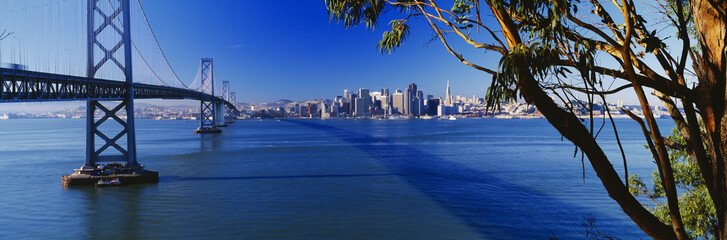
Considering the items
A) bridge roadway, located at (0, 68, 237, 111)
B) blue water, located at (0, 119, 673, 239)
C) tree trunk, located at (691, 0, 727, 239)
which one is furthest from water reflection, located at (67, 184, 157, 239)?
tree trunk, located at (691, 0, 727, 239)

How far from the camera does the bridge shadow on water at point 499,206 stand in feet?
41.2

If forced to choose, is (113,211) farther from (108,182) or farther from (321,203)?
(321,203)

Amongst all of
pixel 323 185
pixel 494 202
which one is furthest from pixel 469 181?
pixel 323 185

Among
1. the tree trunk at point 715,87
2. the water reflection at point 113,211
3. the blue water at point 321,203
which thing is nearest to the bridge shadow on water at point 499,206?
the blue water at point 321,203

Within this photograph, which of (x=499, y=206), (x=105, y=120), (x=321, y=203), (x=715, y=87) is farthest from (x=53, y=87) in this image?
(x=715, y=87)

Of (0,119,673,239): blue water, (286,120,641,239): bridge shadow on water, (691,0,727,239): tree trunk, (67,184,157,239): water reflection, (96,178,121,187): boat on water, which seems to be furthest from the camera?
(96,178,121,187): boat on water

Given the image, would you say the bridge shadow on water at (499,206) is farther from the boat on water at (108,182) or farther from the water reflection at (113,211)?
the boat on water at (108,182)

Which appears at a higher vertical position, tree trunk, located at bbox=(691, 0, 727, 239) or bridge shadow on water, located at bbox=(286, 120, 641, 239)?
tree trunk, located at bbox=(691, 0, 727, 239)

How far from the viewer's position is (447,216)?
14.2m

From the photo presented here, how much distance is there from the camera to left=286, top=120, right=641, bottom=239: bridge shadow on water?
12.5 m

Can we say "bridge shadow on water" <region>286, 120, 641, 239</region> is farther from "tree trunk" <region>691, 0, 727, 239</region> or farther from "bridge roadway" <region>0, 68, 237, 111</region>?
"bridge roadway" <region>0, 68, 237, 111</region>

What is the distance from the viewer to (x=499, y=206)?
15.7 meters

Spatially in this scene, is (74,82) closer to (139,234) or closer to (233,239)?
(139,234)

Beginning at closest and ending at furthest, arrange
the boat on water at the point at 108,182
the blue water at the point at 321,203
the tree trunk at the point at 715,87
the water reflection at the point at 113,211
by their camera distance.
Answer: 1. the tree trunk at the point at 715,87
2. the blue water at the point at 321,203
3. the water reflection at the point at 113,211
4. the boat on water at the point at 108,182
